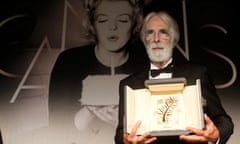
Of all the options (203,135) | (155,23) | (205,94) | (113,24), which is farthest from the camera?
(113,24)

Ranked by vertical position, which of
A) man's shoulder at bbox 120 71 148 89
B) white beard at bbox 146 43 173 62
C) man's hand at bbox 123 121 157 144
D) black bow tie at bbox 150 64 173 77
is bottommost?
man's hand at bbox 123 121 157 144

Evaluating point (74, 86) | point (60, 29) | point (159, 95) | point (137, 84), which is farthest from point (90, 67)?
point (159, 95)

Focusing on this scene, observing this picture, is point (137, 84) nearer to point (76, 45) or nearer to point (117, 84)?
point (117, 84)

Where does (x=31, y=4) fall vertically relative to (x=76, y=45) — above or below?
above

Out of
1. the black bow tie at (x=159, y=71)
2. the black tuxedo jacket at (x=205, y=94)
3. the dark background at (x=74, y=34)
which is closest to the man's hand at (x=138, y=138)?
the black tuxedo jacket at (x=205, y=94)

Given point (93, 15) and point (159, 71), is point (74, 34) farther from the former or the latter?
point (159, 71)

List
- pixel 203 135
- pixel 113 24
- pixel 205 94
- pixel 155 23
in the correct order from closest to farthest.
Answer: pixel 203 135
pixel 205 94
pixel 155 23
pixel 113 24

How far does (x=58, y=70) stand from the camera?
228cm

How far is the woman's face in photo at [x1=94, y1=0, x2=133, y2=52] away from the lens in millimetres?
2301

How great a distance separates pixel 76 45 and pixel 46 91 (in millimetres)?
303

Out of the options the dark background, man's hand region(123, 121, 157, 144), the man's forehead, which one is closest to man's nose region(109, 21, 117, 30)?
→ the dark background

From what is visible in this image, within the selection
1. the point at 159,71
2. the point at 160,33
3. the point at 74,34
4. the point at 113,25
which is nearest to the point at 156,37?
the point at 160,33

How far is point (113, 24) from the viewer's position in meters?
2.31

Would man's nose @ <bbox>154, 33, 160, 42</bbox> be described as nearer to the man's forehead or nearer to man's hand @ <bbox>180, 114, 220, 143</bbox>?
the man's forehead
